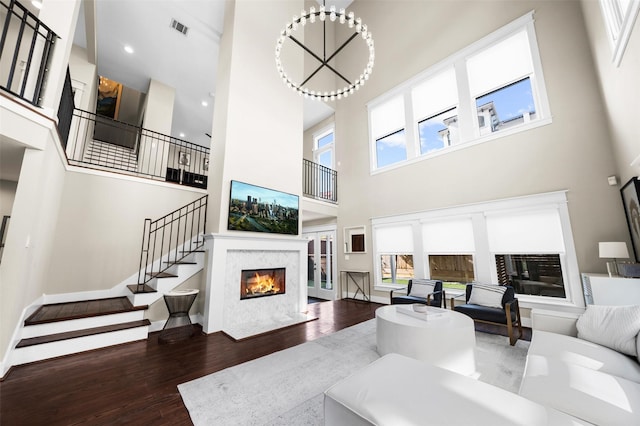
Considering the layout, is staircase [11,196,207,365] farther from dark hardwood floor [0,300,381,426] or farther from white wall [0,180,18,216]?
Result: white wall [0,180,18,216]

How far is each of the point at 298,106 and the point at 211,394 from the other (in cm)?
592

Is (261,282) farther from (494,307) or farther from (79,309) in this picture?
(494,307)

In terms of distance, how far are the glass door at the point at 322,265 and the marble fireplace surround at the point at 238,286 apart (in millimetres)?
2289

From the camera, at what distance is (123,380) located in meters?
2.50

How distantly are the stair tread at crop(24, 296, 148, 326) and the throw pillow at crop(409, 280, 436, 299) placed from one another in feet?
16.1

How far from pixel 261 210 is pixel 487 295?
4408 mm

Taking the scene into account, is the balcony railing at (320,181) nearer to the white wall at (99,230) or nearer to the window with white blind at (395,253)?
the window with white blind at (395,253)

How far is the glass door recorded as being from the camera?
7535mm

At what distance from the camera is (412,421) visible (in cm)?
116

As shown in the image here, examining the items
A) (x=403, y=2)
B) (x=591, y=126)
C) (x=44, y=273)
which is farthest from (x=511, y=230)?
(x=44, y=273)

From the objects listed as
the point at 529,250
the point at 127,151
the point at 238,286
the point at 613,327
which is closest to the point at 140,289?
the point at 238,286

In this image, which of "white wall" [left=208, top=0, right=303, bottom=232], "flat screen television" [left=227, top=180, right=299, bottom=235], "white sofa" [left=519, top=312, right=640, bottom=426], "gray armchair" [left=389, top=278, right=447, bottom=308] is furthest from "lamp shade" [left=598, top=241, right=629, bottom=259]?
"white wall" [left=208, top=0, right=303, bottom=232]

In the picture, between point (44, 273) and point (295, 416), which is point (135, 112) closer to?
point (44, 273)

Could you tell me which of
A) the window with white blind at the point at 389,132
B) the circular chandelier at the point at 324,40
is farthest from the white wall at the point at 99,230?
the window with white blind at the point at 389,132
